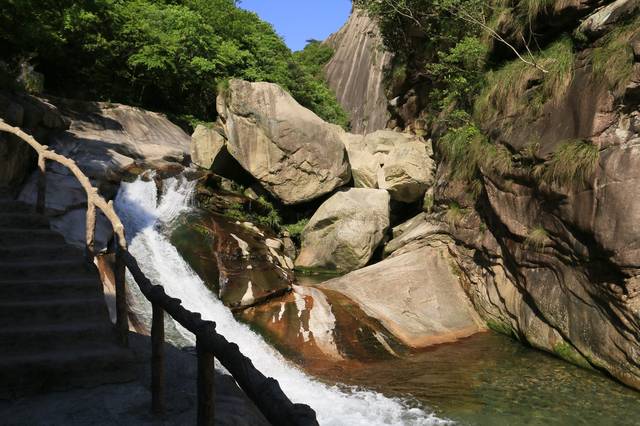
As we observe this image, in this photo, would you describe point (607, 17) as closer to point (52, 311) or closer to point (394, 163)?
point (394, 163)

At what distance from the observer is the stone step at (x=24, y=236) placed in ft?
17.0

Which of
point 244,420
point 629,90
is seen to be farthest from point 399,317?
point 244,420

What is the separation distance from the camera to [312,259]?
535 inches

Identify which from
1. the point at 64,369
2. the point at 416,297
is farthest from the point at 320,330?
the point at 64,369

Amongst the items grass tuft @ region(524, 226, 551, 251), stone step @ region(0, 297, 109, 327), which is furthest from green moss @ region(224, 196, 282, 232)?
stone step @ region(0, 297, 109, 327)

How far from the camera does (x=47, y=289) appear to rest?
4.59 meters

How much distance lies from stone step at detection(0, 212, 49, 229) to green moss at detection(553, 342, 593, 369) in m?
7.87

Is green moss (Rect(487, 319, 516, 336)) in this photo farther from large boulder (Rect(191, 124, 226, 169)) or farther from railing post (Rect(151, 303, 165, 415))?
large boulder (Rect(191, 124, 226, 169))

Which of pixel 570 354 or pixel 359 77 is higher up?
pixel 359 77

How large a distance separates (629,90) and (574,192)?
1659 millimetres

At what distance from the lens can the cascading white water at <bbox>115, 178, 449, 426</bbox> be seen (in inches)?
258

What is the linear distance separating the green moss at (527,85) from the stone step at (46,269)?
313 inches

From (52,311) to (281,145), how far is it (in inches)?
416


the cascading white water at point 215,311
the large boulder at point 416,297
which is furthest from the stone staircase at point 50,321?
the large boulder at point 416,297
